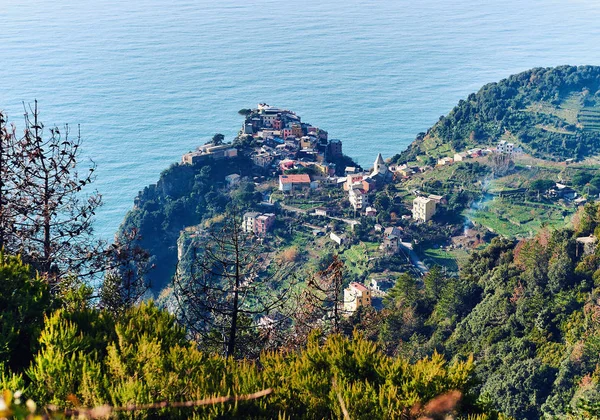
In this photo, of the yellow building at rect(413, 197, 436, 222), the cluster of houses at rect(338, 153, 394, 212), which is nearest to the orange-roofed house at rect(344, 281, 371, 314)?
the cluster of houses at rect(338, 153, 394, 212)

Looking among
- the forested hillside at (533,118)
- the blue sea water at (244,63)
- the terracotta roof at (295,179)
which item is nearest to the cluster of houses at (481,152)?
the forested hillside at (533,118)

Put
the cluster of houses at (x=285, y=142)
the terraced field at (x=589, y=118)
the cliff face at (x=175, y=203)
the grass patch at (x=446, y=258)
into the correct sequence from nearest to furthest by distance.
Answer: the grass patch at (x=446, y=258) < the cliff face at (x=175, y=203) < the cluster of houses at (x=285, y=142) < the terraced field at (x=589, y=118)

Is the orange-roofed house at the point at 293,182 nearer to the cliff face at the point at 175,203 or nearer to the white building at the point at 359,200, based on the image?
the white building at the point at 359,200

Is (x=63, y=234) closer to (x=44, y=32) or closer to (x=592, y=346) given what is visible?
(x=592, y=346)

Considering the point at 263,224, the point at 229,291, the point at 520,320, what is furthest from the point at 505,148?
the point at 229,291

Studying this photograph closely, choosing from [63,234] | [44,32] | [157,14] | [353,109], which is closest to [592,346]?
[63,234]
